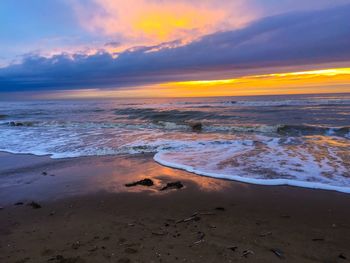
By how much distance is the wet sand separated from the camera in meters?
3.45

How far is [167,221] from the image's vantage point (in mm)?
4430

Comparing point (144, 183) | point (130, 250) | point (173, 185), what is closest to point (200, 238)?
point (130, 250)

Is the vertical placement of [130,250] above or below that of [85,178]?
above

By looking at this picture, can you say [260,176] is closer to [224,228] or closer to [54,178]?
[224,228]

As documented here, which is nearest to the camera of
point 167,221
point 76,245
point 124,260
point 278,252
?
point 124,260

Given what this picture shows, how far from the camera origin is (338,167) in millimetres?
7301

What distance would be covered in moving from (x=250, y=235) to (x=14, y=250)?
296 centimetres

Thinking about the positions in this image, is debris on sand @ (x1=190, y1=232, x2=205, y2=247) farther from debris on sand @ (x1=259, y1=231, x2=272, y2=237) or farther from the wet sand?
debris on sand @ (x1=259, y1=231, x2=272, y2=237)

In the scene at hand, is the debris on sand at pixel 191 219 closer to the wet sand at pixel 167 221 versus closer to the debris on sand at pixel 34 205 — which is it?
the wet sand at pixel 167 221

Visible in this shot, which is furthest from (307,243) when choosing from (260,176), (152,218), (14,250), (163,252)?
(14,250)

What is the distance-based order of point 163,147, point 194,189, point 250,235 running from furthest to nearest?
point 163,147 → point 194,189 → point 250,235

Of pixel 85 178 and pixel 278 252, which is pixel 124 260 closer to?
pixel 278 252

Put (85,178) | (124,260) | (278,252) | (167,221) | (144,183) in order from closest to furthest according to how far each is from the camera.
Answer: (124,260) → (278,252) → (167,221) → (144,183) → (85,178)

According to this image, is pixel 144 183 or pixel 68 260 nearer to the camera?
pixel 68 260
